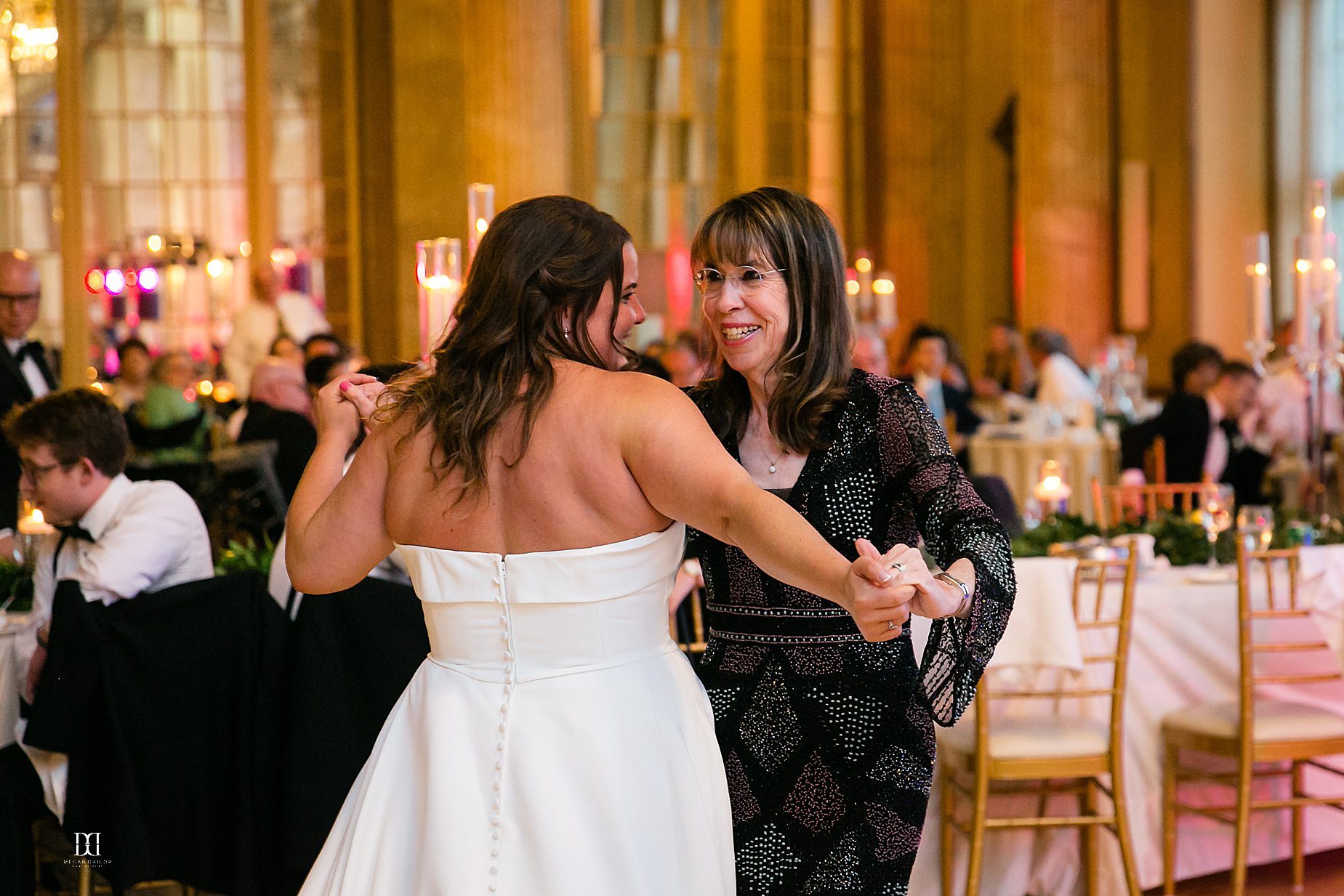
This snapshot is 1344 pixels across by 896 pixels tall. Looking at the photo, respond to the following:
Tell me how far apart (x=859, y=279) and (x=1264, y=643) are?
700cm

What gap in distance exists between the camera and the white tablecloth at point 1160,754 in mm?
3971

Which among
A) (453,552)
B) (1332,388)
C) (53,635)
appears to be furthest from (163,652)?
(1332,388)

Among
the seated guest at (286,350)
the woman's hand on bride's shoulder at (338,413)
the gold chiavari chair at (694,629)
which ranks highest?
the seated guest at (286,350)

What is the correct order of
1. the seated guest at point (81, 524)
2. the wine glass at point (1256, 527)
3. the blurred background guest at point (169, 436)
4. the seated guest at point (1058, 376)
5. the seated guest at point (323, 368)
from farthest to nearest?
the seated guest at point (1058, 376)
the blurred background guest at point (169, 436)
the seated guest at point (323, 368)
the wine glass at point (1256, 527)
the seated guest at point (81, 524)

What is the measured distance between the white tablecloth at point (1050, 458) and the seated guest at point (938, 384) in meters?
0.18

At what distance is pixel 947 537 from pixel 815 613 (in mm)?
251

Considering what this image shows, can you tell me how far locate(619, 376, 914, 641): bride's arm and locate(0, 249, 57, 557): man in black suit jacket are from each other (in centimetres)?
413

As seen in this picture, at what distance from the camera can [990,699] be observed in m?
3.97

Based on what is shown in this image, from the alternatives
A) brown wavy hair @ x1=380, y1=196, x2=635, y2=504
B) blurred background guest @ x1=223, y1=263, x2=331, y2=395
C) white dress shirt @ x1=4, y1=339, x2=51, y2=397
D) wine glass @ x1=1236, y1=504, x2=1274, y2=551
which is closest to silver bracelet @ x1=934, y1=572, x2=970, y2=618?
brown wavy hair @ x1=380, y1=196, x2=635, y2=504

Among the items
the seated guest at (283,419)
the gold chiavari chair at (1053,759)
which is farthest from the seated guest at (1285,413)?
the seated guest at (283,419)

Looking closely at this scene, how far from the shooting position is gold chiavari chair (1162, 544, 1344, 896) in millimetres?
3869

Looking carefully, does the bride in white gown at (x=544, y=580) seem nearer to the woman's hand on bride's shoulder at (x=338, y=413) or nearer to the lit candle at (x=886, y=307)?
the woman's hand on bride's shoulder at (x=338, y=413)

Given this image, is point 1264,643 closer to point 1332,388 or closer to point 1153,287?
point 1332,388

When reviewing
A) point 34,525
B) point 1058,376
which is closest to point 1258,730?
point 34,525
